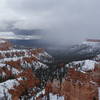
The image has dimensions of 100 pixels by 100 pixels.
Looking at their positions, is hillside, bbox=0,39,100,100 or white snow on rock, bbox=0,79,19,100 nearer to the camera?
hillside, bbox=0,39,100,100

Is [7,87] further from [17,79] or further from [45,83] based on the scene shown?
[45,83]

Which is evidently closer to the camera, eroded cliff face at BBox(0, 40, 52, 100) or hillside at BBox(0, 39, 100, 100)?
hillside at BBox(0, 39, 100, 100)

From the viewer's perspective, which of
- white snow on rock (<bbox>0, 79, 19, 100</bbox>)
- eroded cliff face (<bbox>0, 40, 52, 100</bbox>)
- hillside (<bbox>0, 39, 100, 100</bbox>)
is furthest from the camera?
eroded cliff face (<bbox>0, 40, 52, 100</bbox>)

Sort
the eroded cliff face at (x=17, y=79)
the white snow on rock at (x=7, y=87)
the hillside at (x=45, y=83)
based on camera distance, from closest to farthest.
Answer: the hillside at (x=45, y=83)
the white snow on rock at (x=7, y=87)
the eroded cliff face at (x=17, y=79)

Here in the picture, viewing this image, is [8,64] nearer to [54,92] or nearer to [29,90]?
[29,90]

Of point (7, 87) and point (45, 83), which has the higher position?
point (7, 87)

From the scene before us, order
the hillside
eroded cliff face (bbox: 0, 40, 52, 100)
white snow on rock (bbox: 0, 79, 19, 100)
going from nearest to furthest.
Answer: the hillside, white snow on rock (bbox: 0, 79, 19, 100), eroded cliff face (bbox: 0, 40, 52, 100)

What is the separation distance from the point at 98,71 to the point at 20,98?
1700 centimetres

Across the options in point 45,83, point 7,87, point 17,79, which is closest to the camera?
point 7,87

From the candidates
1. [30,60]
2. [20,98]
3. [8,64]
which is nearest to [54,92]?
[20,98]

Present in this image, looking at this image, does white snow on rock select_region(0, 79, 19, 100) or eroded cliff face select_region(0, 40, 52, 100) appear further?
eroded cliff face select_region(0, 40, 52, 100)

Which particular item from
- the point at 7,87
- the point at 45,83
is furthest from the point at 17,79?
the point at 45,83

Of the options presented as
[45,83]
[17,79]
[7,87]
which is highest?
[17,79]

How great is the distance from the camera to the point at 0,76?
66.3m
